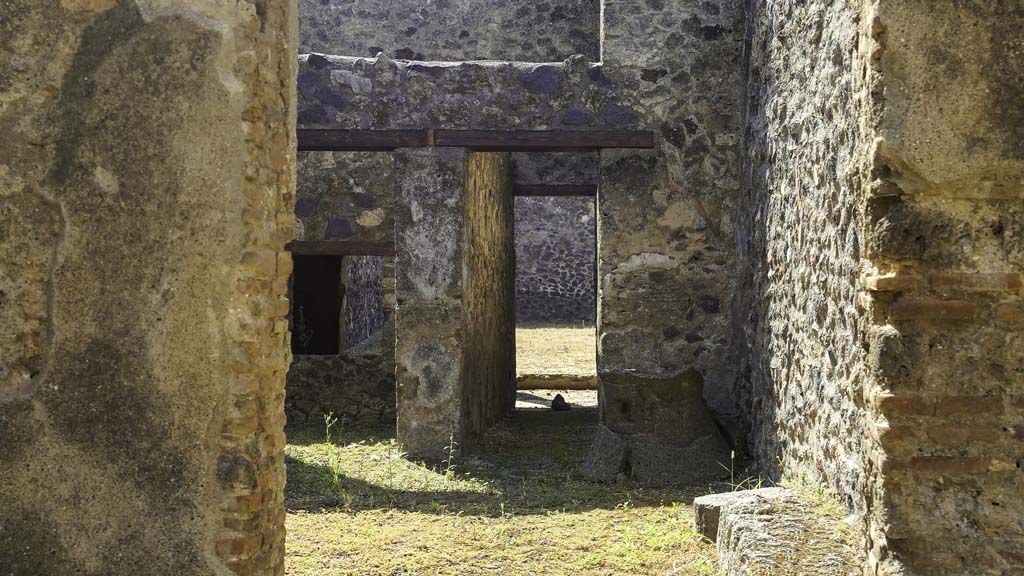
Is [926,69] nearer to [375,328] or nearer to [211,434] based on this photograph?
[211,434]

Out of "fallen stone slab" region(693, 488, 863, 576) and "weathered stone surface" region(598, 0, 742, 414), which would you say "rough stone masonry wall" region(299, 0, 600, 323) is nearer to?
"weathered stone surface" region(598, 0, 742, 414)

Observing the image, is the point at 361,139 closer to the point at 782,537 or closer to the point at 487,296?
the point at 487,296

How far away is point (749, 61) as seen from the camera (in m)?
6.41

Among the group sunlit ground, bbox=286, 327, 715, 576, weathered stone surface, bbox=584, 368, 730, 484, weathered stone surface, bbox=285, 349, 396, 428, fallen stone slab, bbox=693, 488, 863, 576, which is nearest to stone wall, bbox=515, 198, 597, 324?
weathered stone surface, bbox=285, 349, 396, 428

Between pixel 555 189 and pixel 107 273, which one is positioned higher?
pixel 555 189

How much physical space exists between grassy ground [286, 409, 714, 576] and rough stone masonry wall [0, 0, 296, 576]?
1.80 m

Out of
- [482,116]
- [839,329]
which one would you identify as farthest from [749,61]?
[839,329]

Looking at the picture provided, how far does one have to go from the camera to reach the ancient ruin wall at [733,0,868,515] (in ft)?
12.5

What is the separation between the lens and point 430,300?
676cm

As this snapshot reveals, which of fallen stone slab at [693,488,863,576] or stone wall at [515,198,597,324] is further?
stone wall at [515,198,597,324]

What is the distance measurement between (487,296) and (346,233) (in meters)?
1.57

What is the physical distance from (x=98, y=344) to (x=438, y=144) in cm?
453

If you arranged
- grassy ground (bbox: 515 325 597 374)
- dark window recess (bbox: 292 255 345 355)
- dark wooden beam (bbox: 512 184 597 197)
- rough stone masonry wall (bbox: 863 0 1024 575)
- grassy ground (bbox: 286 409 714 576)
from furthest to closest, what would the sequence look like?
1. grassy ground (bbox: 515 325 597 374)
2. dark window recess (bbox: 292 255 345 355)
3. dark wooden beam (bbox: 512 184 597 197)
4. grassy ground (bbox: 286 409 714 576)
5. rough stone masonry wall (bbox: 863 0 1024 575)

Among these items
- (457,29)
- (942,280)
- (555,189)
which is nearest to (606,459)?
(555,189)
